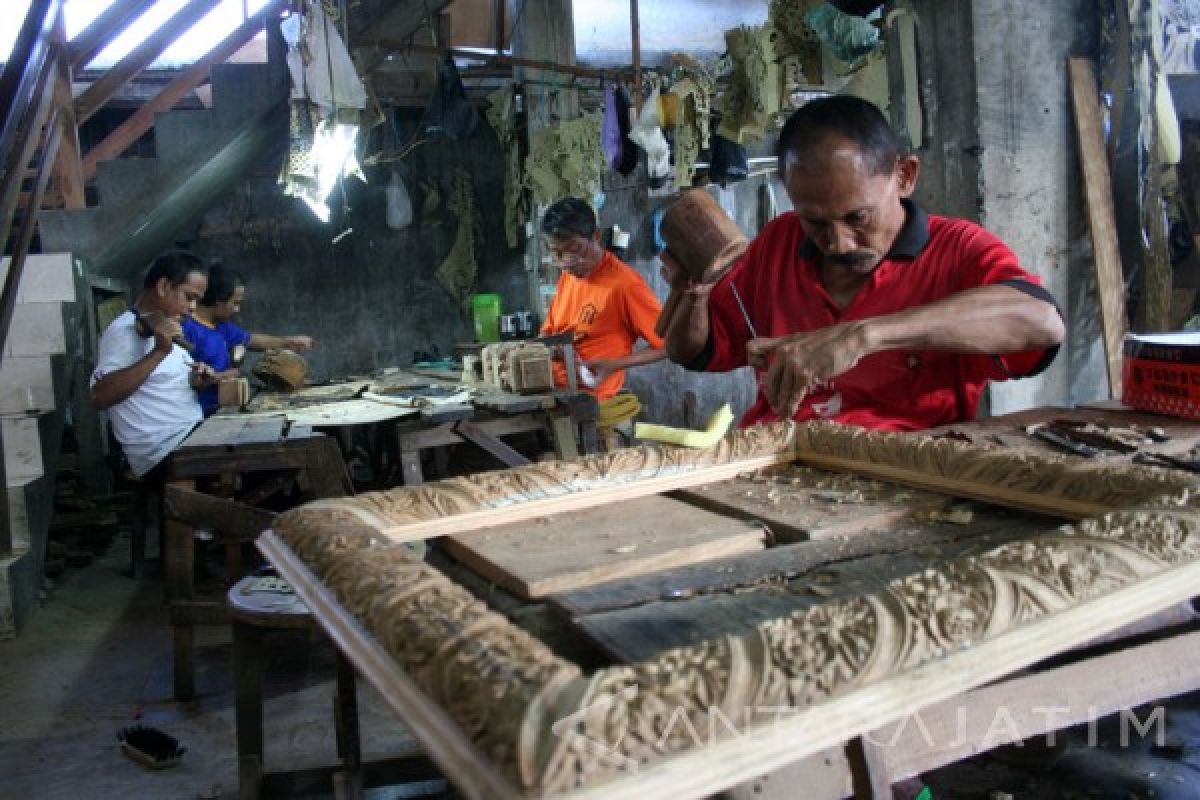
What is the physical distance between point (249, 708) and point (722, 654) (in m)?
2.13

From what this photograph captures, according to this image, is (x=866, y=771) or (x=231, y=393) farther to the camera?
(x=231, y=393)

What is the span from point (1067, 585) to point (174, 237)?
33.8 ft

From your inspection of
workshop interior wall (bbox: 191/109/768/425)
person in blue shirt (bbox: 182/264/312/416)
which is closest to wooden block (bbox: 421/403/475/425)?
person in blue shirt (bbox: 182/264/312/416)

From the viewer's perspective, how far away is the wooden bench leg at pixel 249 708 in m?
2.42

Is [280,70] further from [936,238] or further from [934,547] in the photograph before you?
[934,547]

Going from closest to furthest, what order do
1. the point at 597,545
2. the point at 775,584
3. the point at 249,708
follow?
1. the point at 775,584
2. the point at 597,545
3. the point at 249,708

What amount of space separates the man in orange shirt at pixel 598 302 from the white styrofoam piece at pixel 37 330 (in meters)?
3.17

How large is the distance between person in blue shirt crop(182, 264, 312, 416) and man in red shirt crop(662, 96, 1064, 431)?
398cm

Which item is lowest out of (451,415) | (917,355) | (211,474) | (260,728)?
(260,728)

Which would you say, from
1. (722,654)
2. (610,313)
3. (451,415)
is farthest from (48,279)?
(722,654)

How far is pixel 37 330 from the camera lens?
18.5ft

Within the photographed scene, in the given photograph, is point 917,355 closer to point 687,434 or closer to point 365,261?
point 687,434

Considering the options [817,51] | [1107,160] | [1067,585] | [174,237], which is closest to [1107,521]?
[1067,585]

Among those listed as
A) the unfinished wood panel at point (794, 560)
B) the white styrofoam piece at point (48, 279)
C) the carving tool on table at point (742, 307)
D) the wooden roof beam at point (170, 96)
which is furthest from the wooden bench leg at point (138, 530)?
the unfinished wood panel at point (794, 560)
